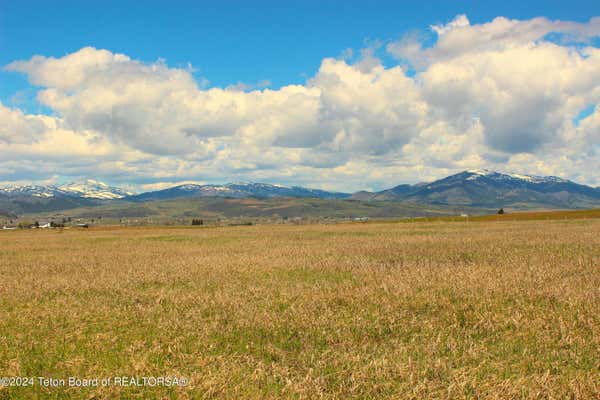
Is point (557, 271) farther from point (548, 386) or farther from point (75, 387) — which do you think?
point (75, 387)

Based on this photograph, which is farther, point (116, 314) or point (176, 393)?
point (116, 314)

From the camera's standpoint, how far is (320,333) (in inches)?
399

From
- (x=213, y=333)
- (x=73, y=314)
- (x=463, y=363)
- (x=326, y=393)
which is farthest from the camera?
(x=73, y=314)

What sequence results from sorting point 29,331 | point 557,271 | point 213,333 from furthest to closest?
point 557,271, point 29,331, point 213,333

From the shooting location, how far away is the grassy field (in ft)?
23.6

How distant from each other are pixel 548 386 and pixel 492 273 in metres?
11.3

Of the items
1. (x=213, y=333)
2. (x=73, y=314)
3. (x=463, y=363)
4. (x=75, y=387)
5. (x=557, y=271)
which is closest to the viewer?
(x=75, y=387)

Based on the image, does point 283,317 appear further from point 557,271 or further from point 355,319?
point 557,271

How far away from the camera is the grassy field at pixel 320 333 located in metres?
7.19

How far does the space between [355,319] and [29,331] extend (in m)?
8.75

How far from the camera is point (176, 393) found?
707cm

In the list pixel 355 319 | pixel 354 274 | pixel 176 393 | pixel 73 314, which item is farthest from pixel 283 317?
pixel 354 274

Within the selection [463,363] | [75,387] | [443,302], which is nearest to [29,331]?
[75,387]

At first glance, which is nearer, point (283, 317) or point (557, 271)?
point (283, 317)
